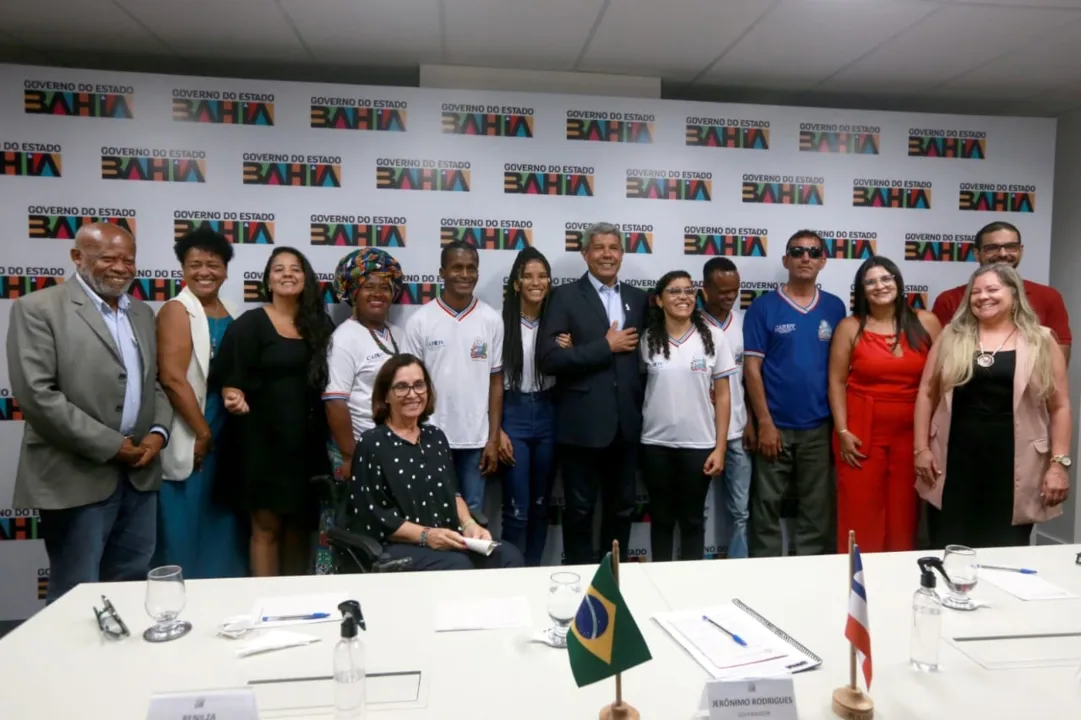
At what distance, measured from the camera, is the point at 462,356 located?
3.26 meters

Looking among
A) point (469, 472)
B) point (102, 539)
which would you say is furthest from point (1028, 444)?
point (102, 539)

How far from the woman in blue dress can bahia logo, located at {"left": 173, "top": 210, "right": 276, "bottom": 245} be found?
24 centimetres

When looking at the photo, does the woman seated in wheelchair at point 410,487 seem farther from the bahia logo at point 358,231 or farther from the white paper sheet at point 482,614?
the bahia logo at point 358,231

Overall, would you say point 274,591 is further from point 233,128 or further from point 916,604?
point 233,128

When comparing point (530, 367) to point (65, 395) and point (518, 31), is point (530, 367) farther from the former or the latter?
point (65, 395)

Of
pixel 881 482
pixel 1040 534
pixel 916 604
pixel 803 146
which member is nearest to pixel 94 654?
pixel 916 604

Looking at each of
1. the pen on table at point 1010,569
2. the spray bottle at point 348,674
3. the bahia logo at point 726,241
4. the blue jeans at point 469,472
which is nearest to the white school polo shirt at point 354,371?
the blue jeans at point 469,472

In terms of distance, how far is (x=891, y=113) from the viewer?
3955 mm

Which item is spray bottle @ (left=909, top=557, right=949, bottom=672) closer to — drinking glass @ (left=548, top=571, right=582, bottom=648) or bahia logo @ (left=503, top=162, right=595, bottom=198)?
drinking glass @ (left=548, top=571, right=582, bottom=648)

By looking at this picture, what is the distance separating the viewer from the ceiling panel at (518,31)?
3049 mm

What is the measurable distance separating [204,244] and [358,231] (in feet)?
2.50

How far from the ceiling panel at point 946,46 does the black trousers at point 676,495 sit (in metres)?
2.32

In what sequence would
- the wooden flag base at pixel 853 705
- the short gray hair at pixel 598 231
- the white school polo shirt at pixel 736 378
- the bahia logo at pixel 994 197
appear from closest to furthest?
1. the wooden flag base at pixel 853 705
2. the short gray hair at pixel 598 231
3. the white school polo shirt at pixel 736 378
4. the bahia logo at pixel 994 197

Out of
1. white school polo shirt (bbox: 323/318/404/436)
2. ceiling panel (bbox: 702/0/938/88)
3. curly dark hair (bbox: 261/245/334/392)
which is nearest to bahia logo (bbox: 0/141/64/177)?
curly dark hair (bbox: 261/245/334/392)
